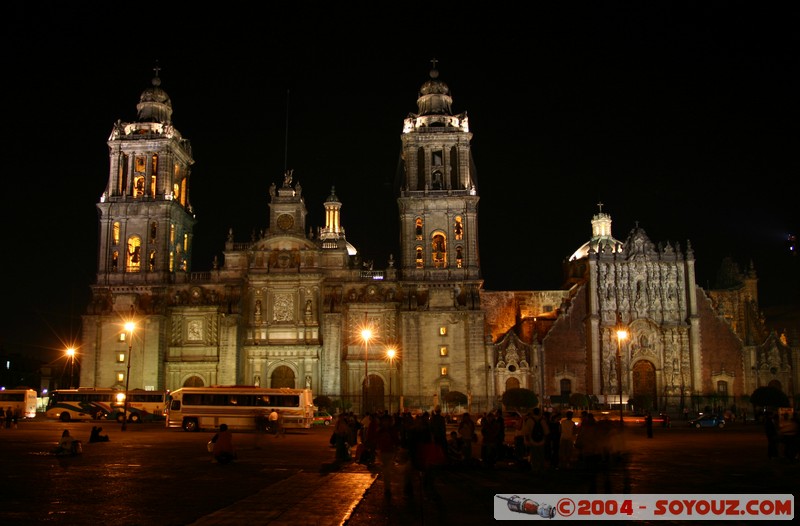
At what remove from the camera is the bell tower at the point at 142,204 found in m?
70.7

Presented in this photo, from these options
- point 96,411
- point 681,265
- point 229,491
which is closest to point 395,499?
point 229,491

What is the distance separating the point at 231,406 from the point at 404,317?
21.7m

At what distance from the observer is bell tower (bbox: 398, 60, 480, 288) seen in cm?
6906

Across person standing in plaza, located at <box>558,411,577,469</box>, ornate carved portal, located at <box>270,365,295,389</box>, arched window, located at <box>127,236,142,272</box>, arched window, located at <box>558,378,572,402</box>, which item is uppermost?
arched window, located at <box>127,236,142,272</box>

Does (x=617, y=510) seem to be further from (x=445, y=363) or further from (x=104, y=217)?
(x=104, y=217)

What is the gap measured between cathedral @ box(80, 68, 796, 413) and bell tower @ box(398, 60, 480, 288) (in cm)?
12

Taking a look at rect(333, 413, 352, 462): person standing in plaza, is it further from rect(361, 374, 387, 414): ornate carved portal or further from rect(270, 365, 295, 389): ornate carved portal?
rect(270, 365, 295, 389): ornate carved portal

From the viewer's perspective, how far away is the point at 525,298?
82.7 m

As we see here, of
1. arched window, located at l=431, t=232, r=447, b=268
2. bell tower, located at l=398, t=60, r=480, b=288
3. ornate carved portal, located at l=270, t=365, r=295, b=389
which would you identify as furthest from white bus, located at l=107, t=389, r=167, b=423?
arched window, located at l=431, t=232, r=447, b=268

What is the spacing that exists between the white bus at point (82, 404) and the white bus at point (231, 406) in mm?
12210

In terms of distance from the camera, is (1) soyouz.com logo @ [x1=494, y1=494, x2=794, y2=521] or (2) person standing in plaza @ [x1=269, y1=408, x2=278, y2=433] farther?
(2) person standing in plaza @ [x1=269, y1=408, x2=278, y2=433]

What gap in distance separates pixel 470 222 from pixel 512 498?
55.6m

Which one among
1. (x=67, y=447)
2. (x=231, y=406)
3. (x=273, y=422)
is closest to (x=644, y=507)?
(x=67, y=447)

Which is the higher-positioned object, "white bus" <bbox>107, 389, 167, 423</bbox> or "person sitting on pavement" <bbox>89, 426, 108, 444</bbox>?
"white bus" <bbox>107, 389, 167, 423</bbox>
